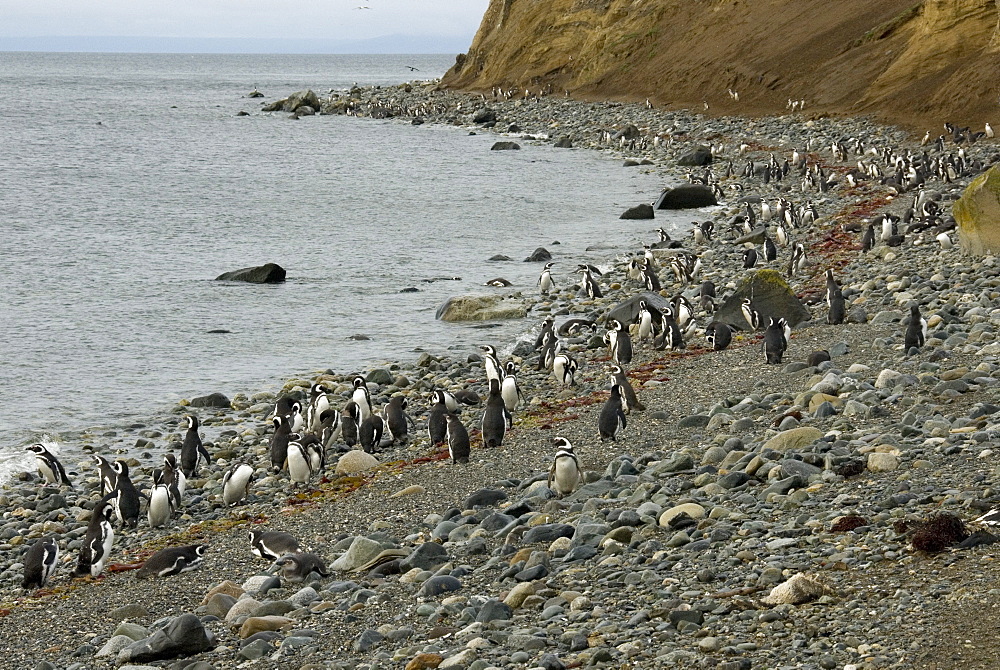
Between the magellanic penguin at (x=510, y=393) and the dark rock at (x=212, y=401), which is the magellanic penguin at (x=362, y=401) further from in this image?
the dark rock at (x=212, y=401)

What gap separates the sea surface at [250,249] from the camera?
1972 centimetres

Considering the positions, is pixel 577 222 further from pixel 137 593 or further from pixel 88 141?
pixel 88 141

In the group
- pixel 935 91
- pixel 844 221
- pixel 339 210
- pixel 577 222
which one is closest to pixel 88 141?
pixel 339 210

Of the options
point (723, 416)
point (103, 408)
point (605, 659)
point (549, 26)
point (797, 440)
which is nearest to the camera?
point (605, 659)

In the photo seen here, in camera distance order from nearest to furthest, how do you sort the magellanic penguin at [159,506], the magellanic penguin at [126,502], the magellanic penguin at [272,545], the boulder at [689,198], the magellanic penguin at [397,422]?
the magellanic penguin at [272,545], the magellanic penguin at [159,506], the magellanic penguin at [126,502], the magellanic penguin at [397,422], the boulder at [689,198]

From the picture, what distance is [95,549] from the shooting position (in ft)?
35.1

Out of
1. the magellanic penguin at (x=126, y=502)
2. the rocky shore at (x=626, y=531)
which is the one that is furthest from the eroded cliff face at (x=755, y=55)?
the magellanic penguin at (x=126, y=502)

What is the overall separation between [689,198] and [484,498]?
26092 millimetres

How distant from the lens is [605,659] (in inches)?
251

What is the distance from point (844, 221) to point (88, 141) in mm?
58165

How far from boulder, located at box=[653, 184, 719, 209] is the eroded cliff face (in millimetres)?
9015

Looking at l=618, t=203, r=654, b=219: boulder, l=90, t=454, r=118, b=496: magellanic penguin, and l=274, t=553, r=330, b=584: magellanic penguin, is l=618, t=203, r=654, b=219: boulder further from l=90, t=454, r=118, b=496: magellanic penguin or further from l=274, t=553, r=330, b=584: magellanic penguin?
l=274, t=553, r=330, b=584: magellanic penguin

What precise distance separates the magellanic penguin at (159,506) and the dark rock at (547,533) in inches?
188

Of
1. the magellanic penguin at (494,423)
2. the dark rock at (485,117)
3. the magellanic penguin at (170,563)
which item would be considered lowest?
the magellanic penguin at (170,563)
